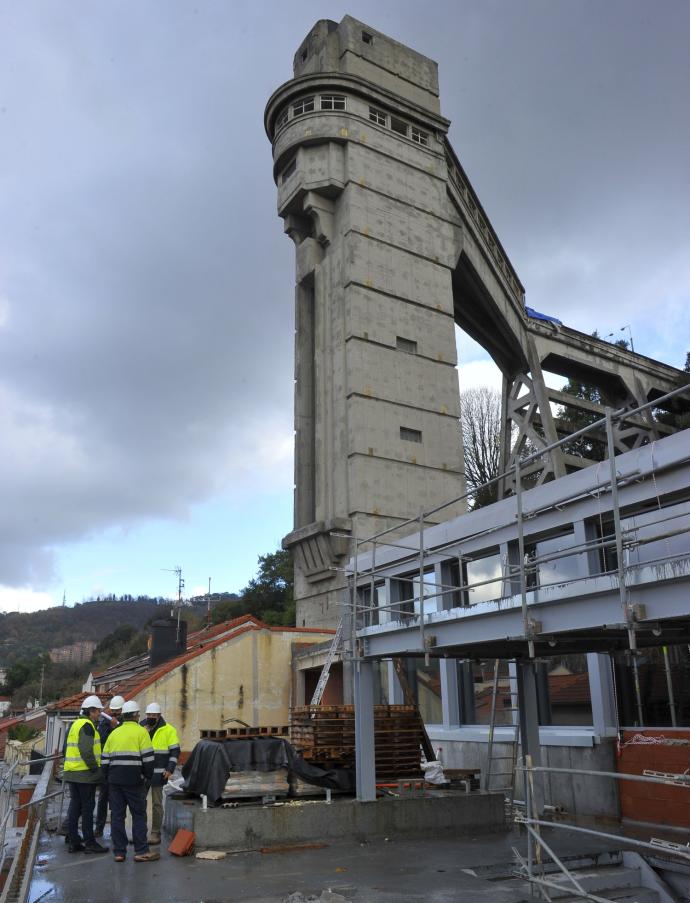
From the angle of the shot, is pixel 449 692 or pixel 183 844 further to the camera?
pixel 449 692

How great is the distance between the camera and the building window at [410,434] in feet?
90.5

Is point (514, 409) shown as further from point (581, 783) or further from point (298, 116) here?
point (581, 783)

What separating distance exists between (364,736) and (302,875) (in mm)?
2992

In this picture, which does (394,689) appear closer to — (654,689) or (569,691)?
(569,691)

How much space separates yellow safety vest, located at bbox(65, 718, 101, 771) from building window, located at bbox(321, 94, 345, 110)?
84.0ft

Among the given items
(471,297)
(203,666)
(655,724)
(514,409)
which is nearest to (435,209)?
(471,297)

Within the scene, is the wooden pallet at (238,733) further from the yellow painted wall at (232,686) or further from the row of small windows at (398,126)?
the row of small windows at (398,126)

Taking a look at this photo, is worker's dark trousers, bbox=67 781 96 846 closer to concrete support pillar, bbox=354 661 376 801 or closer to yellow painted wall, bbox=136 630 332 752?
concrete support pillar, bbox=354 661 376 801

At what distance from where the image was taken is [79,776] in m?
9.98

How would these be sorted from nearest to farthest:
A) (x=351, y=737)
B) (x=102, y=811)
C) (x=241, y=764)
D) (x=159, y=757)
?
(x=159, y=757), (x=102, y=811), (x=241, y=764), (x=351, y=737)

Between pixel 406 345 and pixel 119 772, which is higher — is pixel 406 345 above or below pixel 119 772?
above

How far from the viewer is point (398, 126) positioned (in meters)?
31.3

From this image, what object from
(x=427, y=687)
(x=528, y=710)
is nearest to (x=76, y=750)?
(x=528, y=710)

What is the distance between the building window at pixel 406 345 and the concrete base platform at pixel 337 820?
1808cm
